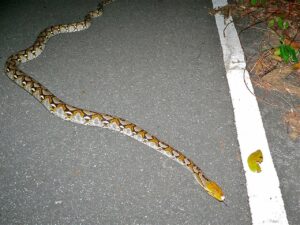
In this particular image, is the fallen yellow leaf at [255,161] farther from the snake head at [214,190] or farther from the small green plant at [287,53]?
the small green plant at [287,53]

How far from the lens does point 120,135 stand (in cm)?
400

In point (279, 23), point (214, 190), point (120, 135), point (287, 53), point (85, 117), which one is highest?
point (279, 23)

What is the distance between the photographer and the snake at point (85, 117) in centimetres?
341

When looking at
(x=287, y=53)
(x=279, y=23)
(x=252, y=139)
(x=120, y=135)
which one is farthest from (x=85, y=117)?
(x=279, y=23)

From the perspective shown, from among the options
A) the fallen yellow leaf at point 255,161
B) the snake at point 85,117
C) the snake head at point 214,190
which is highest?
the snake at point 85,117

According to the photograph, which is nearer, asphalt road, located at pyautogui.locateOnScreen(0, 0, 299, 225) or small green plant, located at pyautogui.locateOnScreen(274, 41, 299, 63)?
asphalt road, located at pyautogui.locateOnScreen(0, 0, 299, 225)

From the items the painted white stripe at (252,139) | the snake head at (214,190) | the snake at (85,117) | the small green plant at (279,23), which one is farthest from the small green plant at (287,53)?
the snake head at (214,190)

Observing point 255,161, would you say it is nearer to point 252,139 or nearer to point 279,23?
point 252,139

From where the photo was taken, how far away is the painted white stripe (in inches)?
118

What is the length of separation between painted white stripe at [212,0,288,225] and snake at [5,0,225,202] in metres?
0.41

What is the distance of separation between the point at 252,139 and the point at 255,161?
15.5 inches

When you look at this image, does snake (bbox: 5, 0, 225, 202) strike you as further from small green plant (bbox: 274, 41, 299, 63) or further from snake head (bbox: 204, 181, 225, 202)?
small green plant (bbox: 274, 41, 299, 63)

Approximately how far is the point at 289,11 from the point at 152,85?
13.3ft

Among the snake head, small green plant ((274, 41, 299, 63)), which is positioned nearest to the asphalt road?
the snake head
